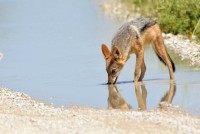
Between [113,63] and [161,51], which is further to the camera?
[161,51]

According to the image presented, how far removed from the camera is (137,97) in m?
15.7

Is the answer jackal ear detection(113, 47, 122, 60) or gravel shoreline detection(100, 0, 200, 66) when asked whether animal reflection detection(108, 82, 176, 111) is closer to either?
jackal ear detection(113, 47, 122, 60)

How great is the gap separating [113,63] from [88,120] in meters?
4.82

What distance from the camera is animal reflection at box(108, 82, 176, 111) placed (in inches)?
590

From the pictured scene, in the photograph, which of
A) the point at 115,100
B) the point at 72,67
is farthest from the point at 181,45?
the point at 115,100

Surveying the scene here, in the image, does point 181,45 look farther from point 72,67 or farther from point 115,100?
point 115,100

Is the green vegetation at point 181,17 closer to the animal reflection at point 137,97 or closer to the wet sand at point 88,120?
the animal reflection at point 137,97

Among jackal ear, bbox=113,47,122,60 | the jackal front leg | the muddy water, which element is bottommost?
the muddy water

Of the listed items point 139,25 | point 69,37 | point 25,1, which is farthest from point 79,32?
point 25,1

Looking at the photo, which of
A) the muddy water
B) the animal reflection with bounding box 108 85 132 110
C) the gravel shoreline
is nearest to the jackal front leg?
the muddy water

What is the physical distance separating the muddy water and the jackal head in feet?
0.88

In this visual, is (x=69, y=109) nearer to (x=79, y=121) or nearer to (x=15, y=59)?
(x=79, y=121)

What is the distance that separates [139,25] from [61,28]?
35.5 feet

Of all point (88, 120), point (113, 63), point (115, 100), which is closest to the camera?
point (88, 120)
